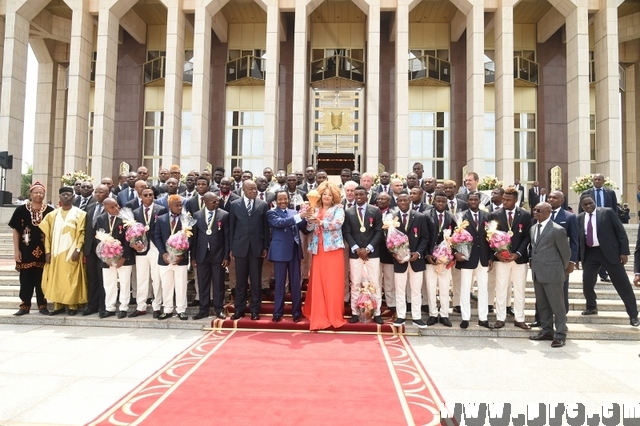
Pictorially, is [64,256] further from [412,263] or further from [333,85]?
[333,85]

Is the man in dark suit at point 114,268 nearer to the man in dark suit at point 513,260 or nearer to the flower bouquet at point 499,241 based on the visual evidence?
the flower bouquet at point 499,241

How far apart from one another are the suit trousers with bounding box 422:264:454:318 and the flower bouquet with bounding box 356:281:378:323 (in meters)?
0.92

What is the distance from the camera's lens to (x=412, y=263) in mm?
6656

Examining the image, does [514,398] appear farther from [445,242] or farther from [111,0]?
[111,0]

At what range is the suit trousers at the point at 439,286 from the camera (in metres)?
6.70

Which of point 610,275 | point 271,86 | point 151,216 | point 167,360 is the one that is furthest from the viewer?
point 271,86

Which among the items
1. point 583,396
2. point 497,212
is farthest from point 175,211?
point 583,396

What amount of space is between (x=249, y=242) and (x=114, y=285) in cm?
249

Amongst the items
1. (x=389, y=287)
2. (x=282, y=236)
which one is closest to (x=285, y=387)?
(x=282, y=236)

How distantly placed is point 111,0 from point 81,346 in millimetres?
19156

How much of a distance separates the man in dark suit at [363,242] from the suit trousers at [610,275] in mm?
3656

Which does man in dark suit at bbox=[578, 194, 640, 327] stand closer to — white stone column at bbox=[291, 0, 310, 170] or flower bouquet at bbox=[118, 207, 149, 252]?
flower bouquet at bbox=[118, 207, 149, 252]

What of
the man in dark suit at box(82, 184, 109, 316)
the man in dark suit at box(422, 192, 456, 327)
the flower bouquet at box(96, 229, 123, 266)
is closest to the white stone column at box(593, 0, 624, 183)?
the man in dark suit at box(422, 192, 456, 327)

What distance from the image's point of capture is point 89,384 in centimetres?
429
